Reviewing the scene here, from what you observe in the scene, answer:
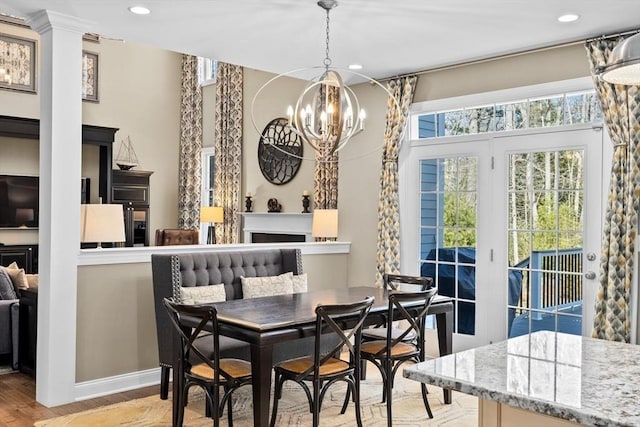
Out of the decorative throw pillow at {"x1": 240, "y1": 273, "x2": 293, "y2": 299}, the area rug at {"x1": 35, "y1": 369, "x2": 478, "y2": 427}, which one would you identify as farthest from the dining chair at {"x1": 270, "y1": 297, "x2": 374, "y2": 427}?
the decorative throw pillow at {"x1": 240, "y1": 273, "x2": 293, "y2": 299}

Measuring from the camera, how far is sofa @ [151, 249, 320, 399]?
14.4 feet

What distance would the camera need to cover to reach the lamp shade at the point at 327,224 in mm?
6371

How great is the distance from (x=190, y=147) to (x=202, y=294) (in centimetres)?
593

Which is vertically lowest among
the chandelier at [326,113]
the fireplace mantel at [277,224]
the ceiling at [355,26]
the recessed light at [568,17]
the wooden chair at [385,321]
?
the wooden chair at [385,321]

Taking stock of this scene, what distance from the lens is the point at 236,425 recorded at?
392 centimetres

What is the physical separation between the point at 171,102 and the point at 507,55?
6584 millimetres

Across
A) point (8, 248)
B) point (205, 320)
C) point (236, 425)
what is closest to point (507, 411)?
point (205, 320)

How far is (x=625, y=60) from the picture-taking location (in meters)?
1.68

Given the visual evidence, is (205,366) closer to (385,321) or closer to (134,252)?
(385,321)

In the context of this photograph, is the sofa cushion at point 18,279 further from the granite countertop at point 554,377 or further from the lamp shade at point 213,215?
the granite countertop at point 554,377

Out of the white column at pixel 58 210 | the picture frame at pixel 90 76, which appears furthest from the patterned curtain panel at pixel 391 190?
the picture frame at pixel 90 76

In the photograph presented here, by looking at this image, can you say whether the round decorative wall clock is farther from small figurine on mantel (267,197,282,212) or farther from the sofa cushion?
the sofa cushion

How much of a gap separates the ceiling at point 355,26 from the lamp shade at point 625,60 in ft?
7.46

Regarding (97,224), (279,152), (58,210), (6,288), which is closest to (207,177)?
(279,152)
